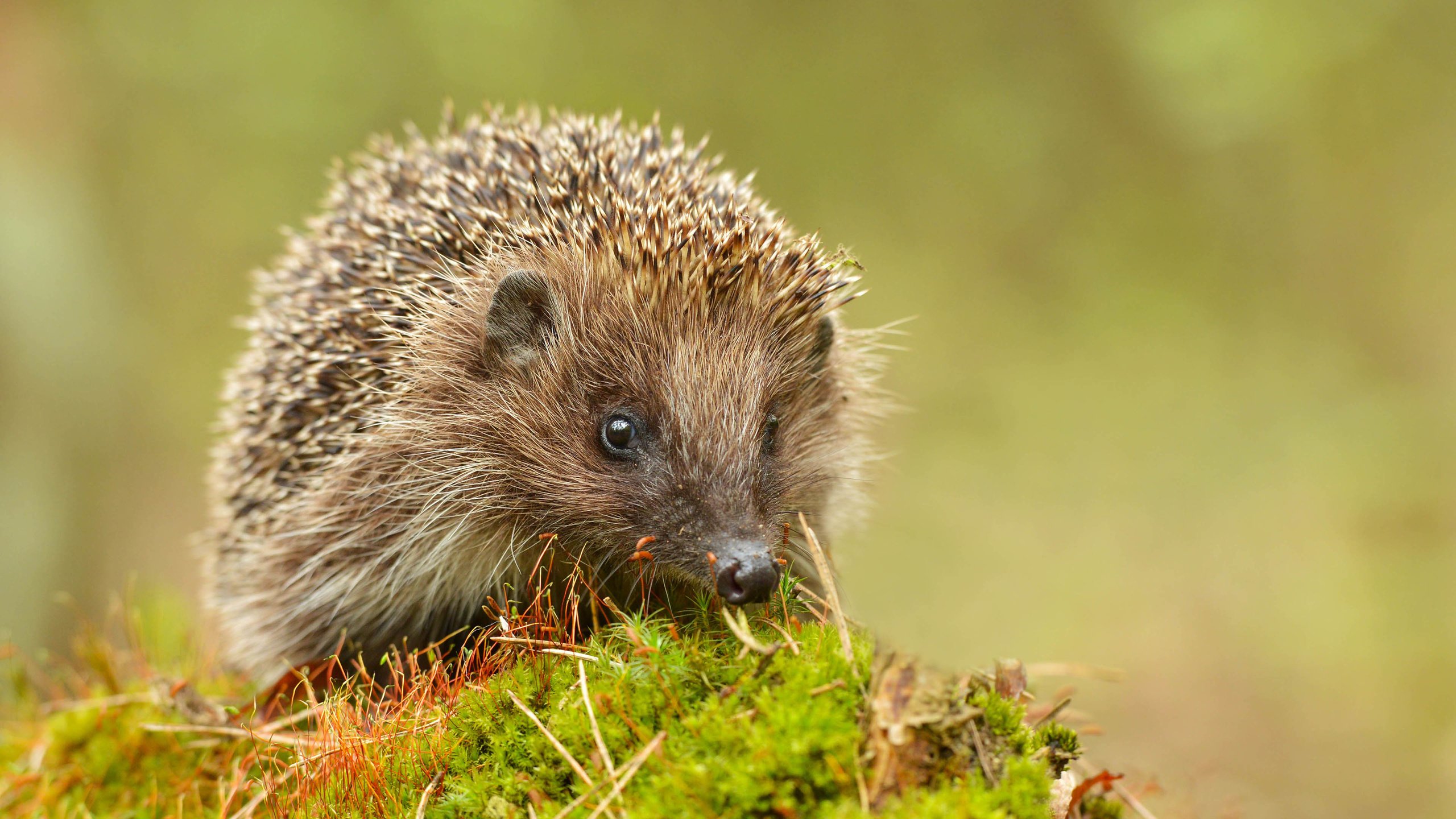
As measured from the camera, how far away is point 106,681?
360 centimetres

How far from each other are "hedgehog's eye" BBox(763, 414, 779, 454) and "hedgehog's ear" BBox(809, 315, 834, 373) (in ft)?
1.01

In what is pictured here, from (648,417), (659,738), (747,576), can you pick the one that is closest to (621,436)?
(648,417)

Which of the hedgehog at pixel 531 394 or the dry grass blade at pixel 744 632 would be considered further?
the hedgehog at pixel 531 394

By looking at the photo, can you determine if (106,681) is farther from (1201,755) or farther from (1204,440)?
(1204,440)

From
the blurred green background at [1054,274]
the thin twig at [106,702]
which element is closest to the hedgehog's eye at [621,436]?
the thin twig at [106,702]

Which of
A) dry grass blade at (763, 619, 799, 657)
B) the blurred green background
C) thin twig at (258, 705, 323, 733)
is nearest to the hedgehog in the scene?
dry grass blade at (763, 619, 799, 657)

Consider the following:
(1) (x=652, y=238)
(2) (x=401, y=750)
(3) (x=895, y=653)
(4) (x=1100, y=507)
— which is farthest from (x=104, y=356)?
(4) (x=1100, y=507)

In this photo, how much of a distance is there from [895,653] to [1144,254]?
291 inches

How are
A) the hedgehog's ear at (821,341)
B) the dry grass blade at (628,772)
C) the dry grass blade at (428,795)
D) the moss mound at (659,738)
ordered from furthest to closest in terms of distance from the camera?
the hedgehog's ear at (821,341) → the dry grass blade at (428,795) → the dry grass blade at (628,772) → the moss mound at (659,738)

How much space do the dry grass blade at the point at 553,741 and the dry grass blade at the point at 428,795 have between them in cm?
22

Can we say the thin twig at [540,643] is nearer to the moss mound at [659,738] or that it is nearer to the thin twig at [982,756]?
the moss mound at [659,738]

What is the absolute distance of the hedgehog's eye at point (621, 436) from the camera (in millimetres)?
3094

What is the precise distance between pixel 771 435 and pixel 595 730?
150 centimetres

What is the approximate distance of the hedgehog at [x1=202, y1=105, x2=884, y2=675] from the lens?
3.09 m
